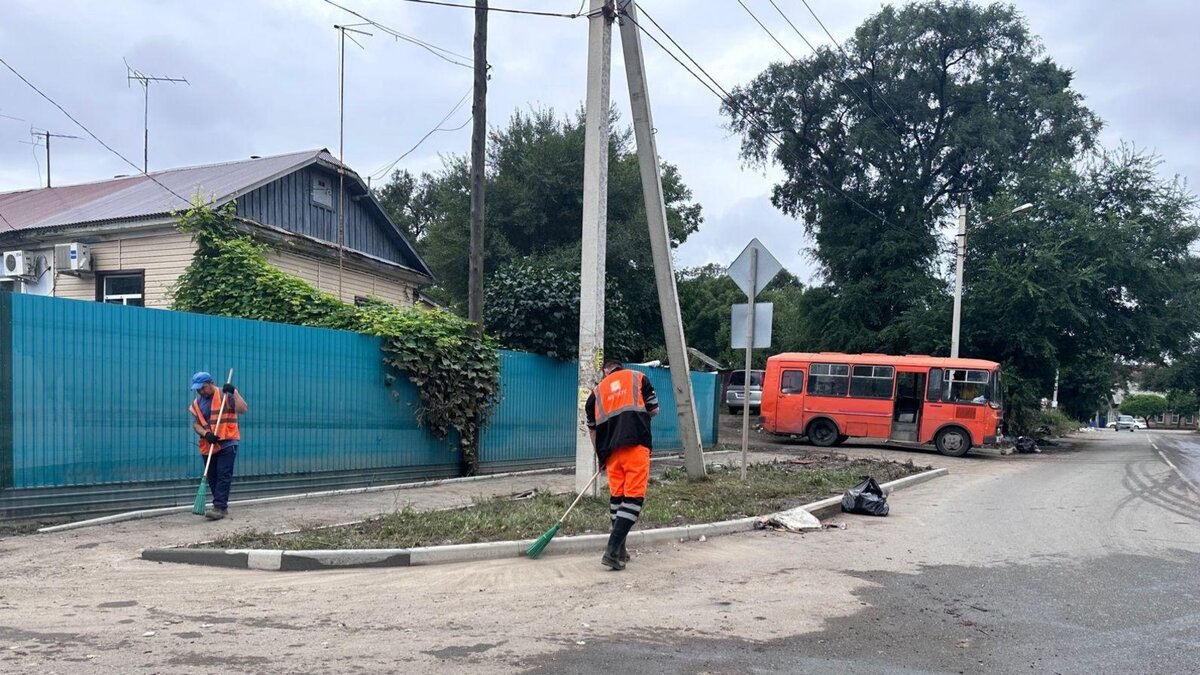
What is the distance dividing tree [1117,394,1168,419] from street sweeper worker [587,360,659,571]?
103 meters

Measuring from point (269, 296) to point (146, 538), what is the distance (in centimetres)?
585

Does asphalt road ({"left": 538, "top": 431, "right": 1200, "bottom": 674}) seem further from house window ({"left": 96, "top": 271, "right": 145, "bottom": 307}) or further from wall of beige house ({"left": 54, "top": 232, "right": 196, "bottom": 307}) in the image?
house window ({"left": 96, "top": 271, "right": 145, "bottom": 307})

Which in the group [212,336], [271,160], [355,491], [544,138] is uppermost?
[544,138]

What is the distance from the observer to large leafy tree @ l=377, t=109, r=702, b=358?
26.0 meters

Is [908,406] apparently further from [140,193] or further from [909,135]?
[140,193]

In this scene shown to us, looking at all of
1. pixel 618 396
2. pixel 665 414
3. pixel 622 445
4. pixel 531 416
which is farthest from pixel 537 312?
pixel 622 445

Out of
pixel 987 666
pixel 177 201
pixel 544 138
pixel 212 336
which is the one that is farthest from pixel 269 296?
pixel 544 138

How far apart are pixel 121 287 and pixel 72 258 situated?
0.93 metres

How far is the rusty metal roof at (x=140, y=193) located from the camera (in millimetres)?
15641

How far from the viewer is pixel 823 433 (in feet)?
73.7

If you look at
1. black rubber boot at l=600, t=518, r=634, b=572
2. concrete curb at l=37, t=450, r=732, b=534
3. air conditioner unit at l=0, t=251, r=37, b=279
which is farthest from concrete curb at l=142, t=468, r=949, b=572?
air conditioner unit at l=0, t=251, r=37, b=279

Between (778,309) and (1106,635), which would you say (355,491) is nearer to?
(1106,635)

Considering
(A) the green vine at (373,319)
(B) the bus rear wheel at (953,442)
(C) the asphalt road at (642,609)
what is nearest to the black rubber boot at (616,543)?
(C) the asphalt road at (642,609)

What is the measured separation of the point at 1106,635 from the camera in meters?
5.13
